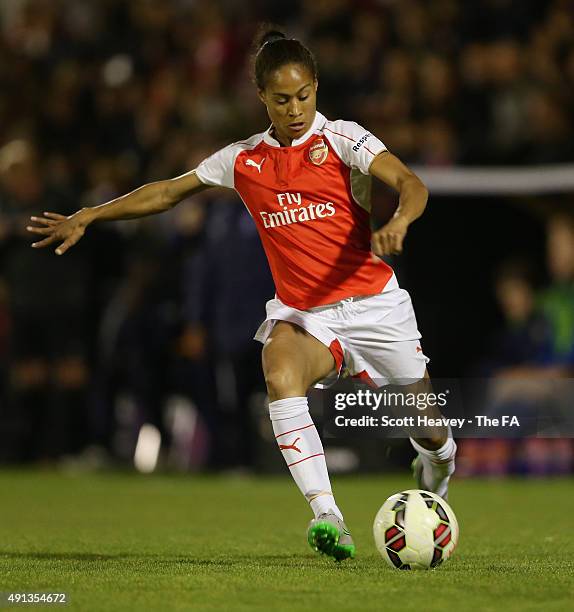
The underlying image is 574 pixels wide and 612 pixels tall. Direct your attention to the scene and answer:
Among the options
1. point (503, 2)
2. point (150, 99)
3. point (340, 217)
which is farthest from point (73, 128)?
point (340, 217)

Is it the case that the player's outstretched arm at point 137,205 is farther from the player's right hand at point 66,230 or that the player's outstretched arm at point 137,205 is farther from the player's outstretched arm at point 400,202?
the player's outstretched arm at point 400,202

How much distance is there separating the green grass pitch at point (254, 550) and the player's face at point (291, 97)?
1.99 metres

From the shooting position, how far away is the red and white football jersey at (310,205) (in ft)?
20.4

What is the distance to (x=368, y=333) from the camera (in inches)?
250

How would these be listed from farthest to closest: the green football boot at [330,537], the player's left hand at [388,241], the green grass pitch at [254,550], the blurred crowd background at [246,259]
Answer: the blurred crowd background at [246,259] → the green football boot at [330,537] → the player's left hand at [388,241] → the green grass pitch at [254,550]

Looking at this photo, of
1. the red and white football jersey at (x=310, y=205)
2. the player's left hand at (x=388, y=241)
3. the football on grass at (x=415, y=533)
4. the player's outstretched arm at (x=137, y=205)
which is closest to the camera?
the player's left hand at (x=388, y=241)

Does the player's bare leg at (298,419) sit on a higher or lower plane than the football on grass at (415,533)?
higher

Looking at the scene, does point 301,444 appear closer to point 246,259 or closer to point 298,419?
point 298,419

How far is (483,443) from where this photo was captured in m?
11.2

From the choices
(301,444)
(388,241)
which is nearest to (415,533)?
(301,444)

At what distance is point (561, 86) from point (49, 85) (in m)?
6.51

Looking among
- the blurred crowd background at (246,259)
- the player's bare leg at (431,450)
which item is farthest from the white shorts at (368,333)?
the blurred crowd background at (246,259)

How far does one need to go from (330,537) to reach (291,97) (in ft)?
6.46

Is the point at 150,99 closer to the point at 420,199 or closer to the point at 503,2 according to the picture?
the point at 503,2
